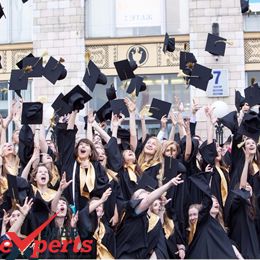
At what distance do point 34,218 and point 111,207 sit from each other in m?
0.88

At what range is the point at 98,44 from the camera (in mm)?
19016

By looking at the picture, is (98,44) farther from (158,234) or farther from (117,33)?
(158,234)

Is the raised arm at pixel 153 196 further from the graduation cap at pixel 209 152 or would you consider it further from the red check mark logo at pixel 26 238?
the graduation cap at pixel 209 152

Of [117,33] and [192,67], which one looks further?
[117,33]

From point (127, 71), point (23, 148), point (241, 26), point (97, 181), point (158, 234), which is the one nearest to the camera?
point (158, 234)

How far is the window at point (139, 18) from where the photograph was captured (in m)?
18.9

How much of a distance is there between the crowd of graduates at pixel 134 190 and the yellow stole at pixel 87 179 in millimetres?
11

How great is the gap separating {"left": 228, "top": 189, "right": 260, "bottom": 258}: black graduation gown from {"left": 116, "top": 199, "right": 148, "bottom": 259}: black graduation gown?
1.61 meters

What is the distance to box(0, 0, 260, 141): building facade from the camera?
60.5 ft

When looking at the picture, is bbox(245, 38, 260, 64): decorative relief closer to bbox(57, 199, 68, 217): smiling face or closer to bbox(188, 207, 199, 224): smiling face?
bbox(188, 207, 199, 224): smiling face

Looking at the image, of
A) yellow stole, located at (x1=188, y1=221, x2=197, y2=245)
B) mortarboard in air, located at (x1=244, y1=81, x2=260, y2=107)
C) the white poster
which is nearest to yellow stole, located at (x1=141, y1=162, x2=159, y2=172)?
yellow stole, located at (x1=188, y1=221, x2=197, y2=245)

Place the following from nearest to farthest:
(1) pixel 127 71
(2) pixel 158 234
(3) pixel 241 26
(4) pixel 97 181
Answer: (2) pixel 158 234, (4) pixel 97 181, (1) pixel 127 71, (3) pixel 241 26

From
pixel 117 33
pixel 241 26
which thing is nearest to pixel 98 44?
pixel 117 33

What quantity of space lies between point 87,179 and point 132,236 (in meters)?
0.99
